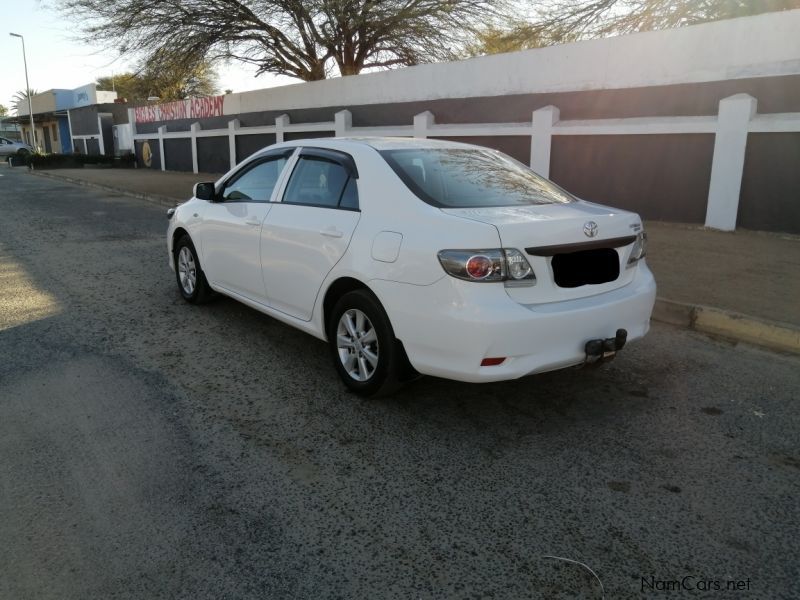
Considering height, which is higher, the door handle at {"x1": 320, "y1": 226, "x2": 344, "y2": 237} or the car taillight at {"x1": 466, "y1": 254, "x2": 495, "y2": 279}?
the door handle at {"x1": 320, "y1": 226, "x2": 344, "y2": 237}

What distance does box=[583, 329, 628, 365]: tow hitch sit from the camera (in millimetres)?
3635

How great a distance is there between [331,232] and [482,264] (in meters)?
1.19

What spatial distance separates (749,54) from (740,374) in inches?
276

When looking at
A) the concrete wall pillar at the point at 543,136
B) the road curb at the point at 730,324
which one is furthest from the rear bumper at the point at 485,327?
the concrete wall pillar at the point at 543,136

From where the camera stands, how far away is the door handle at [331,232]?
13.4 ft

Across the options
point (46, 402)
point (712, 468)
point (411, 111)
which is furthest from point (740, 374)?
point (411, 111)

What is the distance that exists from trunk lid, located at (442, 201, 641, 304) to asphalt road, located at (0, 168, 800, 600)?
0.82m

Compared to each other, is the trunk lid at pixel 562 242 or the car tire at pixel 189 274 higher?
the trunk lid at pixel 562 242

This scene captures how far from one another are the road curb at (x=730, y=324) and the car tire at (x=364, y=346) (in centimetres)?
328

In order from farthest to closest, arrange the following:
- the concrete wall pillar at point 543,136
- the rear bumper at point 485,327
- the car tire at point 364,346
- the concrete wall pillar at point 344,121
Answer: the concrete wall pillar at point 344,121 → the concrete wall pillar at point 543,136 → the car tire at point 364,346 → the rear bumper at point 485,327

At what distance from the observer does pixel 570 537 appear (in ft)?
8.95

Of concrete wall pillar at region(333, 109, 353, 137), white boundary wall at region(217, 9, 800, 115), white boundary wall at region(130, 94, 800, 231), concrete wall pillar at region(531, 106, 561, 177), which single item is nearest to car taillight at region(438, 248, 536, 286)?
white boundary wall at region(130, 94, 800, 231)

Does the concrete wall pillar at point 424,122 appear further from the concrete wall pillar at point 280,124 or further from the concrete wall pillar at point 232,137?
the concrete wall pillar at point 232,137

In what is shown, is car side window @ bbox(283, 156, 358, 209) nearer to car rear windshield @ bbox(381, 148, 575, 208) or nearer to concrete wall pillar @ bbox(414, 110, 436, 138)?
car rear windshield @ bbox(381, 148, 575, 208)
